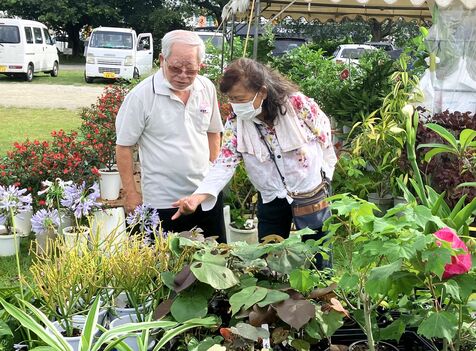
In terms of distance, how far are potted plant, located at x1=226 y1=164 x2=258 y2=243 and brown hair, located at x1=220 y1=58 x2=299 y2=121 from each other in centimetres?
212

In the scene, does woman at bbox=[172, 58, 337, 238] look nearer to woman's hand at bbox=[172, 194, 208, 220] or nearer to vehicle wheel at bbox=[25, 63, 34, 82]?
woman's hand at bbox=[172, 194, 208, 220]

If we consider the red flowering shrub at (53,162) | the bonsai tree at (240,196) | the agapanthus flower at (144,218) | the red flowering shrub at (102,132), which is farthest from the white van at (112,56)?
the agapanthus flower at (144,218)

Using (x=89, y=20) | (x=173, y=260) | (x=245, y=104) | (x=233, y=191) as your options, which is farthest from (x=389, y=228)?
(x=89, y=20)

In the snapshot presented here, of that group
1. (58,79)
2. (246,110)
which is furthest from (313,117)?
(58,79)

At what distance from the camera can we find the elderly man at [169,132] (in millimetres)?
2852

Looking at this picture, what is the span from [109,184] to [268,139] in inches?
142

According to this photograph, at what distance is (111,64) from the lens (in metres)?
19.4

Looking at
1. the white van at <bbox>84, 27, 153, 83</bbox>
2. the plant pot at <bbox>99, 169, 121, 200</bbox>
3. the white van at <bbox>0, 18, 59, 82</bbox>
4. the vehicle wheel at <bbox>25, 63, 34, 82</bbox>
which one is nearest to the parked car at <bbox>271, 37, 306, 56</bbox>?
the white van at <bbox>84, 27, 153, 83</bbox>

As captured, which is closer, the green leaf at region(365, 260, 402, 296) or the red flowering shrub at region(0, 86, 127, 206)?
the green leaf at region(365, 260, 402, 296)

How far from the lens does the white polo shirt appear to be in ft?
9.51

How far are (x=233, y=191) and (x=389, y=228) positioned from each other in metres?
3.64

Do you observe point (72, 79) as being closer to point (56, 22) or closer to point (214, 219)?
point (56, 22)

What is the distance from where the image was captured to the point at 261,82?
2.57 metres

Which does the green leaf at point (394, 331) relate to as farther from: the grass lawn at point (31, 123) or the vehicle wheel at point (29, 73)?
the vehicle wheel at point (29, 73)
